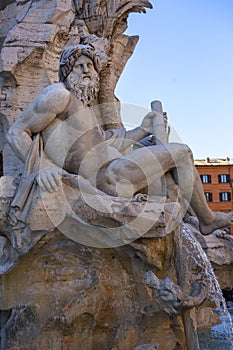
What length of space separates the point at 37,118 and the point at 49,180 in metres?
0.67

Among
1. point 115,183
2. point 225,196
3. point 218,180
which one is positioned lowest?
point 115,183

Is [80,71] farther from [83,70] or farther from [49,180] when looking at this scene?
[49,180]

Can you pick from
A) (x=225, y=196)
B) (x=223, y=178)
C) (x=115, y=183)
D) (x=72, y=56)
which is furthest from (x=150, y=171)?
(x=225, y=196)

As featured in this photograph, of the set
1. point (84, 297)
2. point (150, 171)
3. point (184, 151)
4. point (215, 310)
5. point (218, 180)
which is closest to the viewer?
point (84, 297)

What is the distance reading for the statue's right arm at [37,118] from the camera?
12.5 feet

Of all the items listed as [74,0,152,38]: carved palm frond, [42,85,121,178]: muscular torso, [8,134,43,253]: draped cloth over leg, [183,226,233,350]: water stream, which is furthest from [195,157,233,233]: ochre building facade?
[8,134,43,253]: draped cloth over leg

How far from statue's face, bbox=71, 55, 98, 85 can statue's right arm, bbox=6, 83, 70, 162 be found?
0.35 meters

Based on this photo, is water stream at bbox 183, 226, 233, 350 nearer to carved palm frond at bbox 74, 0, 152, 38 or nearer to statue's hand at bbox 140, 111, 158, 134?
statue's hand at bbox 140, 111, 158, 134

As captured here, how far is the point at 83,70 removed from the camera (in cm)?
420

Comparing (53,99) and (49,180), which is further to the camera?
(53,99)

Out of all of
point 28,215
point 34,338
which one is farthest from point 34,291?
point 28,215

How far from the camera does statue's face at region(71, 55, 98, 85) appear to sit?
4195 mm

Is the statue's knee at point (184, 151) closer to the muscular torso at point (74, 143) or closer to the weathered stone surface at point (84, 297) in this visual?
the muscular torso at point (74, 143)

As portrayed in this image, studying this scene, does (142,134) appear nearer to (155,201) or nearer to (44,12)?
(155,201)
